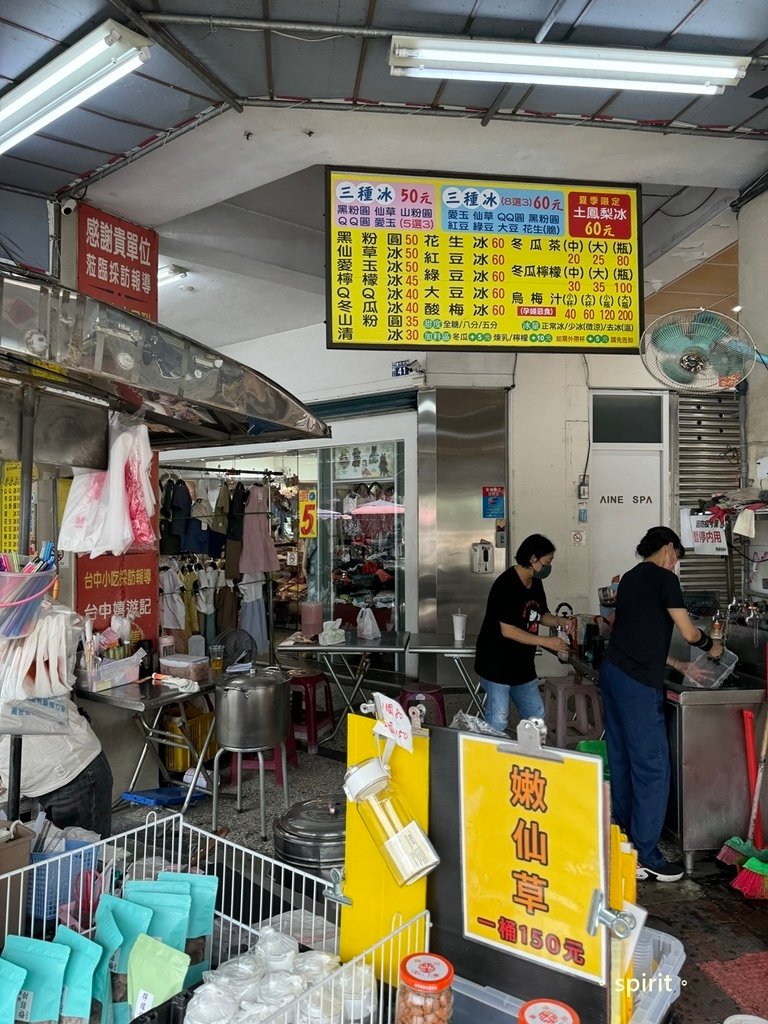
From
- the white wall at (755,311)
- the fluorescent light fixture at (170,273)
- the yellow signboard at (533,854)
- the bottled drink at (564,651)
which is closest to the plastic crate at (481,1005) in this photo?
the yellow signboard at (533,854)

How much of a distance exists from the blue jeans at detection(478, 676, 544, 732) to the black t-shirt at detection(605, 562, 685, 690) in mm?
1070

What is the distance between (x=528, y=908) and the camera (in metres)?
1.37

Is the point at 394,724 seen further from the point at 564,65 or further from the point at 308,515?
the point at 308,515

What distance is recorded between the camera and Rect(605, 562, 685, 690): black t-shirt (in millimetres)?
3588

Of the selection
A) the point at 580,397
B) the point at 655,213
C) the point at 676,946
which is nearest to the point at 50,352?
the point at 676,946

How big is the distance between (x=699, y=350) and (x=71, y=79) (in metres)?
3.14

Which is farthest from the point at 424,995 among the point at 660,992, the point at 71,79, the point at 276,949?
the point at 71,79

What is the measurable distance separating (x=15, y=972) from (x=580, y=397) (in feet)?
21.8

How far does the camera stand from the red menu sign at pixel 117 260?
4.32 metres

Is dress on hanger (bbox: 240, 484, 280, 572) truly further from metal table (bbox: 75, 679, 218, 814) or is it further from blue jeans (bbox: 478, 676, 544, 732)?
blue jeans (bbox: 478, 676, 544, 732)

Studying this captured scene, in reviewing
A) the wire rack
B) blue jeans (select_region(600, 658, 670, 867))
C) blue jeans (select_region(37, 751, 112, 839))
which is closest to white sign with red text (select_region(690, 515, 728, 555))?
blue jeans (select_region(600, 658, 670, 867))

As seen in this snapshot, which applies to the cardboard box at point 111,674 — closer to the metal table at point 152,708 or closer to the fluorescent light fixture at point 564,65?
the metal table at point 152,708

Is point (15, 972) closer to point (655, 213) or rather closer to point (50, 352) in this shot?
point (50, 352)

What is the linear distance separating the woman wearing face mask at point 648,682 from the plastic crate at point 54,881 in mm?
2709
